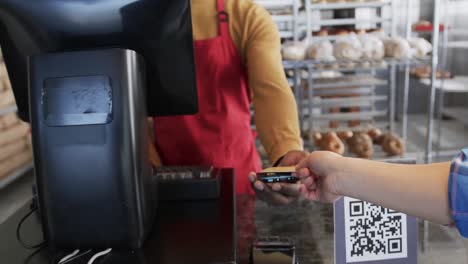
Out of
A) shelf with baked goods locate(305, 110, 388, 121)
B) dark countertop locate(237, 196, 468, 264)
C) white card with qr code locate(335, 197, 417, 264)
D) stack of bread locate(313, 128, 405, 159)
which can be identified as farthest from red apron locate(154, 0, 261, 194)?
shelf with baked goods locate(305, 110, 388, 121)

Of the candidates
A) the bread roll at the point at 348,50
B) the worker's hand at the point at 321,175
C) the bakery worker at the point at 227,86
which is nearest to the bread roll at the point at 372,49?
the bread roll at the point at 348,50

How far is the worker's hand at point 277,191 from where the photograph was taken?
100cm

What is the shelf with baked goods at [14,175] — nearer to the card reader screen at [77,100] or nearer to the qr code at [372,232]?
the card reader screen at [77,100]

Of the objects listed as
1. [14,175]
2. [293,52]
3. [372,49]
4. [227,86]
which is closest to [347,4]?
[372,49]

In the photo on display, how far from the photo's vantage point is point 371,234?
812mm

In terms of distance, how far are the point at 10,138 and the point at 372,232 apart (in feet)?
14.1

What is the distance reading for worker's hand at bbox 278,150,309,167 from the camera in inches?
47.4

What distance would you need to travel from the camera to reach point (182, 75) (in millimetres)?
994

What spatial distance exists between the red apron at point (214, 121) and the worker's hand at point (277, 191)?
44 centimetres

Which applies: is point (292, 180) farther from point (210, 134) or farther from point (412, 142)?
point (412, 142)

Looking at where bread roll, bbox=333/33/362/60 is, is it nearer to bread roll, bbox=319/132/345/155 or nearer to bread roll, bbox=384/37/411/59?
bread roll, bbox=384/37/411/59

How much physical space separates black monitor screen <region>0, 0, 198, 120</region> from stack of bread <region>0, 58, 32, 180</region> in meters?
3.47

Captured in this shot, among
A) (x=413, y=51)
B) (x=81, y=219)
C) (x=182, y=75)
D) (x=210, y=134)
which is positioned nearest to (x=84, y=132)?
(x=81, y=219)

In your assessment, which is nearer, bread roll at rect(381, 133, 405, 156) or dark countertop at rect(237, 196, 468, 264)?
dark countertop at rect(237, 196, 468, 264)
